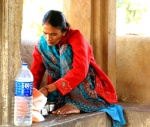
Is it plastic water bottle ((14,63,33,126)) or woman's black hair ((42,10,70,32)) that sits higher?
woman's black hair ((42,10,70,32))

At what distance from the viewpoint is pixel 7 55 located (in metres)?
3.14

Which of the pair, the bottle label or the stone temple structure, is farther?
the stone temple structure

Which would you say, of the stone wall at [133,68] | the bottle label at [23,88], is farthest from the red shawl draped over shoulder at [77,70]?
the stone wall at [133,68]

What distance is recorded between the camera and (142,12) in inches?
328

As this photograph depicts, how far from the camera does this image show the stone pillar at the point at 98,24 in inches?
184

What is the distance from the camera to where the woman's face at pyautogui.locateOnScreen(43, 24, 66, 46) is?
374cm

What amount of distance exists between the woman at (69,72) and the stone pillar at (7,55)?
0.56m

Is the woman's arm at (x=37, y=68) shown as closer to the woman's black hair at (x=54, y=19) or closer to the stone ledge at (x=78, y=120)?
the woman's black hair at (x=54, y=19)

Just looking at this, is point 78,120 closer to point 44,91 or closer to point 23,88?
point 44,91

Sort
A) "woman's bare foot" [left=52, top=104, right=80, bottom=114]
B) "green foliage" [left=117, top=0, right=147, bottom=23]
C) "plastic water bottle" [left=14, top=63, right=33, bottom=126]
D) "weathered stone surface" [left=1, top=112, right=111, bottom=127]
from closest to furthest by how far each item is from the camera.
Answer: "plastic water bottle" [left=14, top=63, right=33, bottom=126], "weathered stone surface" [left=1, top=112, right=111, bottom=127], "woman's bare foot" [left=52, top=104, right=80, bottom=114], "green foliage" [left=117, top=0, right=147, bottom=23]

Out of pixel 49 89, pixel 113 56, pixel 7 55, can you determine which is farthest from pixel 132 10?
pixel 7 55

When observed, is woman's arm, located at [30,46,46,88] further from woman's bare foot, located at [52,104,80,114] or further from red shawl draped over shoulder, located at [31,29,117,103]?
woman's bare foot, located at [52,104,80,114]

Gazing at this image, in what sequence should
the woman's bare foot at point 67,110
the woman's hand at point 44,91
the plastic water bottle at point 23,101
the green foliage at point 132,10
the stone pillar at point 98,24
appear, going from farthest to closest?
the green foliage at point 132,10 → the stone pillar at point 98,24 → the woman's bare foot at point 67,110 → the woman's hand at point 44,91 → the plastic water bottle at point 23,101

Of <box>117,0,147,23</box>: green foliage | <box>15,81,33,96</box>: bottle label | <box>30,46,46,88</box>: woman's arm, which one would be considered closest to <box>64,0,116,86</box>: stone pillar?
<box>30,46,46,88</box>: woman's arm
